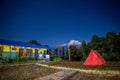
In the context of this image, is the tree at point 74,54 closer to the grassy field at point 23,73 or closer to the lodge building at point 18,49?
the lodge building at point 18,49

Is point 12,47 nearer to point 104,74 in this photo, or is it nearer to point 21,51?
point 21,51

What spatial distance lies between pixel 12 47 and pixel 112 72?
64.9ft

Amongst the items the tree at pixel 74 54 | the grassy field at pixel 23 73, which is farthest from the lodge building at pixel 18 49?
the grassy field at pixel 23 73

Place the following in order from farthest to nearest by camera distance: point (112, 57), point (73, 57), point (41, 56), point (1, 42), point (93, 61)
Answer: point (73, 57) < point (41, 56) < point (112, 57) < point (1, 42) < point (93, 61)

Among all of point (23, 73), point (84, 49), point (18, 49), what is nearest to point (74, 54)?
point (84, 49)

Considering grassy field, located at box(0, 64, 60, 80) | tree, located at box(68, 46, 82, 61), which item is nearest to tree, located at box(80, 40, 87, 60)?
tree, located at box(68, 46, 82, 61)

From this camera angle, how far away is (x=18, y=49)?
1067 inches

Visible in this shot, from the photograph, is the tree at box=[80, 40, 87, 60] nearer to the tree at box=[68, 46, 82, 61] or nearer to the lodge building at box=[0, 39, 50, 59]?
the tree at box=[68, 46, 82, 61]

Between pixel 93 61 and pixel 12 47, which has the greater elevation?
pixel 12 47

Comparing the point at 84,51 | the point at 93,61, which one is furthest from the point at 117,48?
the point at 93,61

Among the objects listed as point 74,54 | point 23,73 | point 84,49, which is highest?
point 84,49

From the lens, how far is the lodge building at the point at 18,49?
24.0m

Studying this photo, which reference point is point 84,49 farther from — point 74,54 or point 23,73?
point 23,73

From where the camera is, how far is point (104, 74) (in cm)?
1057
